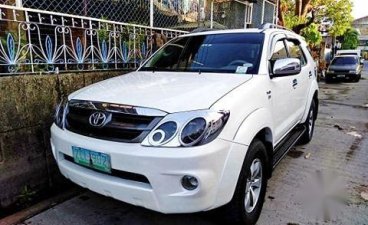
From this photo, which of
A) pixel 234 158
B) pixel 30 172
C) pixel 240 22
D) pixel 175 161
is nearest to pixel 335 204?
pixel 234 158

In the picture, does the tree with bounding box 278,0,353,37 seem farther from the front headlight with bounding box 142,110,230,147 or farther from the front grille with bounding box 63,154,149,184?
the front grille with bounding box 63,154,149,184

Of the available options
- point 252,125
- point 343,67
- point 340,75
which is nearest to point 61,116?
point 252,125

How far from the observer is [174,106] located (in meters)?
2.27

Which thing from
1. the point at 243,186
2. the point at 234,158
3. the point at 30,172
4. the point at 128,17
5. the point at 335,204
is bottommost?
the point at 335,204

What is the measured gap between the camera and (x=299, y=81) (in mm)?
4148

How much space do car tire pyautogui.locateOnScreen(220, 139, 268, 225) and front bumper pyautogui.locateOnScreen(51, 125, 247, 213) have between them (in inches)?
5.2

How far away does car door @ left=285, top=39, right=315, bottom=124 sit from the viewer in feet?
13.1

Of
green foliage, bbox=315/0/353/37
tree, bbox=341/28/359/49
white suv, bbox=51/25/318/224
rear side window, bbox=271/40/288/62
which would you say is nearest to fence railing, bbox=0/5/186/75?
white suv, bbox=51/25/318/224

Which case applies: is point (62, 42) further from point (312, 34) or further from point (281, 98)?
point (312, 34)

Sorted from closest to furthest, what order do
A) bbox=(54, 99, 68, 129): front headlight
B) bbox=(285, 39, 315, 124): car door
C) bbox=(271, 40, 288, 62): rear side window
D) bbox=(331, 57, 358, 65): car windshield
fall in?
1. bbox=(54, 99, 68, 129): front headlight
2. bbox=(271, 40, 288, 62): rear side window
3. bbox=(285, 39, 315, 124): car door
4. bbox=(331, 57, 358, 65): car windshield

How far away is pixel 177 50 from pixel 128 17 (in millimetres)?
1753

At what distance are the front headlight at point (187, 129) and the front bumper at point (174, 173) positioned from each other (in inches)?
1.9

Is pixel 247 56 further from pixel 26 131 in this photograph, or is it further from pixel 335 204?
pixel 26 131

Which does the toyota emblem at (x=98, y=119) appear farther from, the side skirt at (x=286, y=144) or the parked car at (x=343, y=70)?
the parked car at (x=343, y=70)
